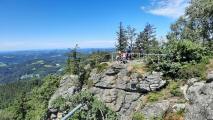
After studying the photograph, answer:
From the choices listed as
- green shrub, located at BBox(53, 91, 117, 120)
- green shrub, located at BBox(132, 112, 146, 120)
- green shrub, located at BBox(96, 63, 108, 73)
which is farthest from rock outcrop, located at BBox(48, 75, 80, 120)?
green shrub, located at BBox(132, 112, 146, 120)

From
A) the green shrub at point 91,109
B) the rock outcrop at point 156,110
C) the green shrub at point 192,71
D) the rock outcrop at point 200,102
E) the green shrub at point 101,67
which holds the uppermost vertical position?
the green shrub at point 192,71

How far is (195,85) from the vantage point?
25.3 m

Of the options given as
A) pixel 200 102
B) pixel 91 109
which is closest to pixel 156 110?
pixel 200 102

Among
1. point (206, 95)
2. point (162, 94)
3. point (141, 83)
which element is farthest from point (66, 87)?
point (206, 95)

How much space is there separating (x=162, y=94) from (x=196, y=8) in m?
27.4

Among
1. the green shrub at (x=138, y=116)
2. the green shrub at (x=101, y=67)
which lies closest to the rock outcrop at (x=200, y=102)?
the green shrub at (x=138, y=116)

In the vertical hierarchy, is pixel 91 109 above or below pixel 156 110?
below

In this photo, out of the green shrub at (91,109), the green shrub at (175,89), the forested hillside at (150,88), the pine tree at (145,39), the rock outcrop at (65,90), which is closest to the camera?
the forested hillside at (150,88)

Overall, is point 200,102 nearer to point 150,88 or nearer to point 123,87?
point 150,88

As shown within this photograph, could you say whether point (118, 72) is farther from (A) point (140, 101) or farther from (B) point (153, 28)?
(B) point (153, 28)

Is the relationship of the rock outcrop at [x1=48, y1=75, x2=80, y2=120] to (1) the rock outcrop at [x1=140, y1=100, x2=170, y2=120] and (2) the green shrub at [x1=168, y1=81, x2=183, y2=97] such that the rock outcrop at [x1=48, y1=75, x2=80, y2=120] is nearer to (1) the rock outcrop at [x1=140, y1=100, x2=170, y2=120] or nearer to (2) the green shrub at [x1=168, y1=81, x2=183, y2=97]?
(1) the rock outcrop at [x1=140, y1=100, x2=170, y2=120]

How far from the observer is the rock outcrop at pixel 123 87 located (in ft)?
97.9

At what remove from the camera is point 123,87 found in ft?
105

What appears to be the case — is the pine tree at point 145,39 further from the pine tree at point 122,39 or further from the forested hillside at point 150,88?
the forested hillside at point 150,88
